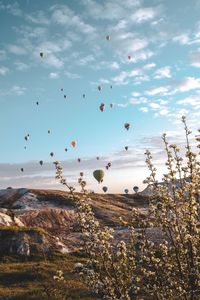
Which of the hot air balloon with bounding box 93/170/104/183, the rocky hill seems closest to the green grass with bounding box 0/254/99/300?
the rocky hill

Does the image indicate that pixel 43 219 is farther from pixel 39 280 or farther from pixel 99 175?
pixel 99 175

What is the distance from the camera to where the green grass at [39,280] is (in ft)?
100

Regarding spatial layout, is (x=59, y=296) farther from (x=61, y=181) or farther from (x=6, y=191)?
(x=6, y=191)

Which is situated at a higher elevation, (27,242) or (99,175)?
(99,175)

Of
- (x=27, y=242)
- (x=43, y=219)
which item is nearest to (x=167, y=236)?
(x=27, y=242)

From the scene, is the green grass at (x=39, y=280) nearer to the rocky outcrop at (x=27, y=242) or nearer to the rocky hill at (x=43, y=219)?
the rocky outcrop at (x=27, y=242)

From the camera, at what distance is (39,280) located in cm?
3434

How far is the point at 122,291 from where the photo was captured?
1579 centimetres

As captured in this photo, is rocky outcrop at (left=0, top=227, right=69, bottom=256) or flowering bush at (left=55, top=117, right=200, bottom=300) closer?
flowering bush at (left=55, top=117, right=200, bottom=300)

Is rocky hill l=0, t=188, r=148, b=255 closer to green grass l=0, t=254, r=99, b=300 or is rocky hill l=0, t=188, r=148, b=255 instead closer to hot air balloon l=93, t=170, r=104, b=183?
green grass l=0, t=254, r=99, b=300

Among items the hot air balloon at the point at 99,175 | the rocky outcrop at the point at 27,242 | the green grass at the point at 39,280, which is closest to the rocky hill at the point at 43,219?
the rocky outcrop at the point at 27,242

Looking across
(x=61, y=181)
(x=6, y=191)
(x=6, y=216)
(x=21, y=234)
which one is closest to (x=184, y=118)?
(x=61, y=181)

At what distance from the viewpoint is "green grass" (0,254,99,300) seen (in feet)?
100

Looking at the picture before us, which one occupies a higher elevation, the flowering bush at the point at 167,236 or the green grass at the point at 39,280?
the flowering bush at the point at 167,236
